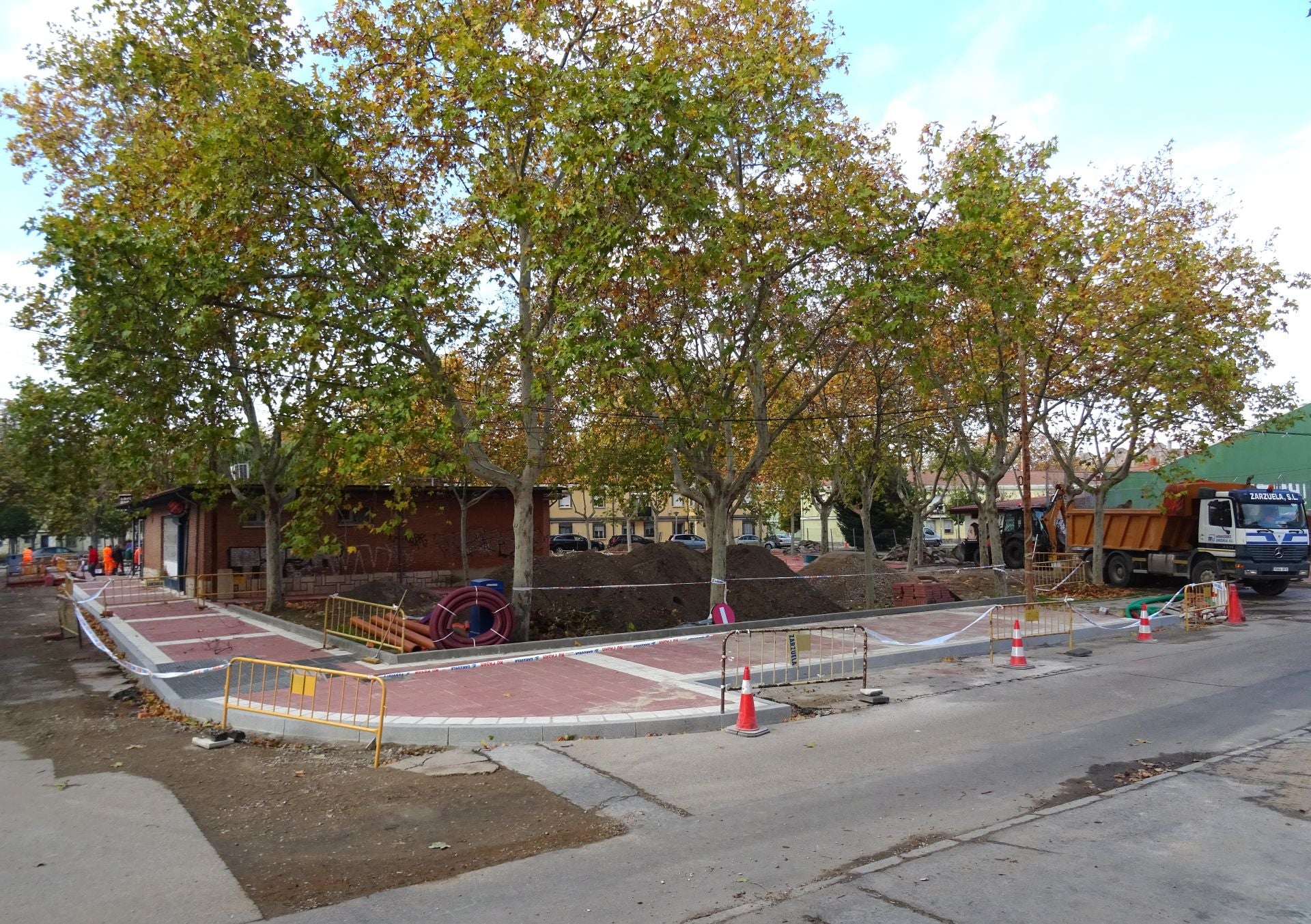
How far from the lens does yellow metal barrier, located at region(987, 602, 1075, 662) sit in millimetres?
15617

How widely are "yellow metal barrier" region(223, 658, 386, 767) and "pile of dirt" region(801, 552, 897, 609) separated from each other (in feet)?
52.5

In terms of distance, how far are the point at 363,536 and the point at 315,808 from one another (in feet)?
71.2

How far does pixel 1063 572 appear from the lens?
28.2 metres

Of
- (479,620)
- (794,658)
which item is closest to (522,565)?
(479,620)

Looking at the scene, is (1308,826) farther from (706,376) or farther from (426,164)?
(426,164)

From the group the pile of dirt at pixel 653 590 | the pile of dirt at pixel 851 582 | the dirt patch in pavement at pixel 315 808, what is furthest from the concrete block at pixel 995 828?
the pile of dirt at pixel 851 582

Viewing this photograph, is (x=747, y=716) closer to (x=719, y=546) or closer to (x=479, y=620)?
(x=479, y=620)

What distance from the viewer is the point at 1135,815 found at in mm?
6227

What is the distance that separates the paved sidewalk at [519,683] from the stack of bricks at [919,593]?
427cm

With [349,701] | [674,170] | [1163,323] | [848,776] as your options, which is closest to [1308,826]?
[848,776]

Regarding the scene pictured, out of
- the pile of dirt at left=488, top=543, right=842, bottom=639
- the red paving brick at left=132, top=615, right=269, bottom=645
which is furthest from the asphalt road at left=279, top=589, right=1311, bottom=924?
the red paving brick at left=132, top=615, right=269, bottom=645

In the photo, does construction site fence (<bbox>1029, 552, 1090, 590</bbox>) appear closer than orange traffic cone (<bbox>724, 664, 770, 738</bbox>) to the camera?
No

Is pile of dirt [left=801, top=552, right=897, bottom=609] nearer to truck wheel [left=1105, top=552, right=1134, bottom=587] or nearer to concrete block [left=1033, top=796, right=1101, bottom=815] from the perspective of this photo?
truck wheel [left=1105, top=552, right=1134, bottom=587]

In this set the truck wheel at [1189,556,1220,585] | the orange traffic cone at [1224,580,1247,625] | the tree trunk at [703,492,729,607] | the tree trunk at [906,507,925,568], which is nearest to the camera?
the tree trunk at [703,492,729,607]
